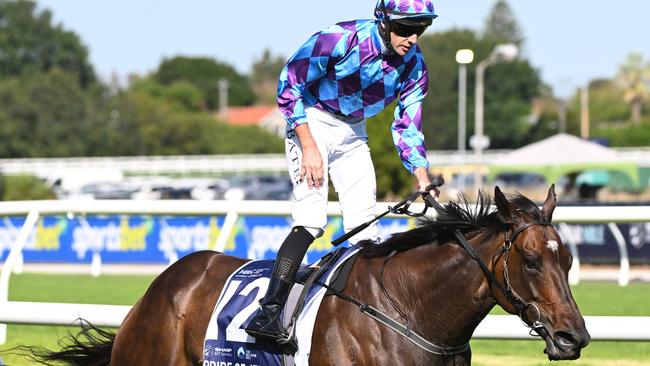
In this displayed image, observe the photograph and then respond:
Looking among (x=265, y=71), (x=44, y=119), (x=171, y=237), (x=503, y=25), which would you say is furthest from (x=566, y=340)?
(x=265, y=71)

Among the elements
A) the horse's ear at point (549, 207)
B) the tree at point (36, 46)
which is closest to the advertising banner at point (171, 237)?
the horse's ear at point (549, 207)

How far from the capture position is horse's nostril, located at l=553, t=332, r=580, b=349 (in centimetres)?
344

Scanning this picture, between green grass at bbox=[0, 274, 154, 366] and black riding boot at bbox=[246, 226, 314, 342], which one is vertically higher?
black riding boot at bbox=[246, 226, 314, 342]

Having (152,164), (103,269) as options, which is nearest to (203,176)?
(152,164)

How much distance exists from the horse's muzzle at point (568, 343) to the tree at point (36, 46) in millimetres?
80681

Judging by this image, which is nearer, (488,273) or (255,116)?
(488,273)

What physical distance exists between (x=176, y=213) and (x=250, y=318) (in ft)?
12.1

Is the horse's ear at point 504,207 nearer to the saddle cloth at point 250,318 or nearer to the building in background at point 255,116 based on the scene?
the saddle cloth at point 250,318

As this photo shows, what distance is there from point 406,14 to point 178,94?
9656 cm

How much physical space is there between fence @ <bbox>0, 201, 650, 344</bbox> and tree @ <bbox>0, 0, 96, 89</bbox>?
75613mm

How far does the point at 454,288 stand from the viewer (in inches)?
152

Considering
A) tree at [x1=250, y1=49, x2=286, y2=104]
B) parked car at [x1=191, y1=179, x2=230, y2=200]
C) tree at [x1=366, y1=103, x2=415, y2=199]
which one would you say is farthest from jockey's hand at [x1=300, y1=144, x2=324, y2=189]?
tree at [x1=250, y1=49, x2=286, y2=104]

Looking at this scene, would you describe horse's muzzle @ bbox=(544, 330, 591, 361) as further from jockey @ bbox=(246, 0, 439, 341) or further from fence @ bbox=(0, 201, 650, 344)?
fence @ bbox=(0, 201, 650, 344)

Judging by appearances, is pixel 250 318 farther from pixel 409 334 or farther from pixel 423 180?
Result: pixel 423 180
